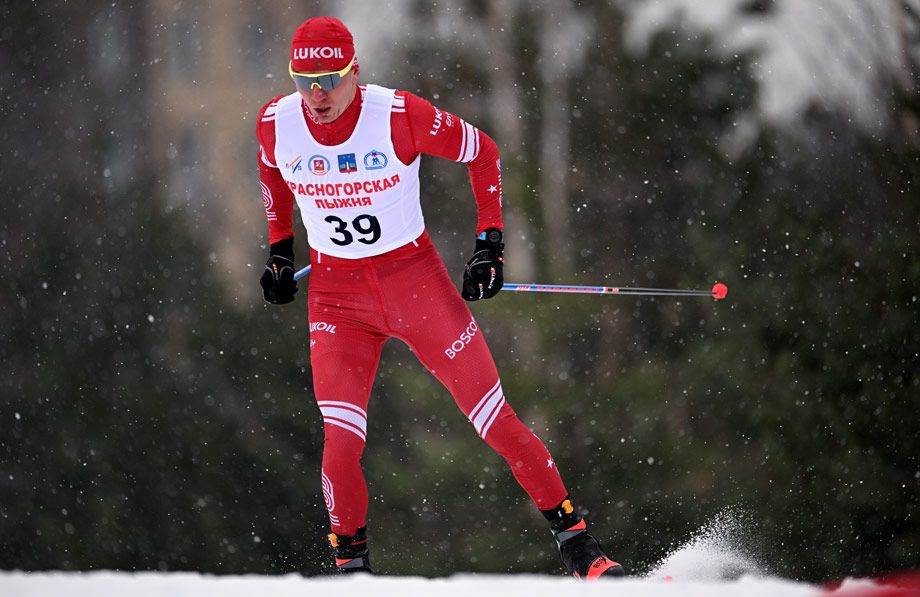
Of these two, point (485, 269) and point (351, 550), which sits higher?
point (485, 269)

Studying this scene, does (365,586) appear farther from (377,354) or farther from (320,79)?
(320,79)

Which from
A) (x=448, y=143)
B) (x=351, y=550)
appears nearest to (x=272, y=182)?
(x=448, y=143)

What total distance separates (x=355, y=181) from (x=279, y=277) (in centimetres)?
68

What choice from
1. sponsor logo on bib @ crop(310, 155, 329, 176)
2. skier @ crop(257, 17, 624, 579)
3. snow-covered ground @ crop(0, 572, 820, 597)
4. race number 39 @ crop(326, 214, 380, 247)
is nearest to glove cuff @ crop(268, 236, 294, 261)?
skier @ crop(257, 17, 624, 579)

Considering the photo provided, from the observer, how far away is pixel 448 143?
13.8 ft

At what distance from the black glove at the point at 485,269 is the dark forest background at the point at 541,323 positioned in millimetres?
1474

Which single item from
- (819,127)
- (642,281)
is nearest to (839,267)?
(819,127)

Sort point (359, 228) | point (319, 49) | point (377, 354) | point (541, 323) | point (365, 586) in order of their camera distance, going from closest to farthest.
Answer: point (365, 586) → point (319, 49) → point (359, 228) → point (377, 354) → point (541, 323)

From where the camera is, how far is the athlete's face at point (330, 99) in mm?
3979

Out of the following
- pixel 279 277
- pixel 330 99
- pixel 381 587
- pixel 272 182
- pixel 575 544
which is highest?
pixel 330 99

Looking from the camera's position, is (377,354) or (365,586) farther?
(377,354)

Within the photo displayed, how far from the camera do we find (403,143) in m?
4.18

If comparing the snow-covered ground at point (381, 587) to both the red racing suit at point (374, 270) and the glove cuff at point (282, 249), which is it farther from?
the glove cuff at point (282, 249)

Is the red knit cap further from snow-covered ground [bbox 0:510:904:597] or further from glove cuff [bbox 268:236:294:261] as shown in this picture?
snow-covered ground [bbox 0:510:904:597]
